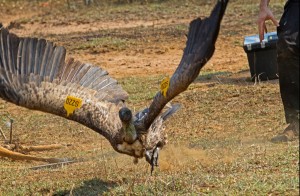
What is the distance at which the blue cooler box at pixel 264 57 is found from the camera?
36.6ft

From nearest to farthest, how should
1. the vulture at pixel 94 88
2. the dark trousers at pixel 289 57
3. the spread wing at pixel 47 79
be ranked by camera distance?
the vulture at pixel 94 88, the dark trousers at pixel 289 57, the spread wing at pixel 47 79

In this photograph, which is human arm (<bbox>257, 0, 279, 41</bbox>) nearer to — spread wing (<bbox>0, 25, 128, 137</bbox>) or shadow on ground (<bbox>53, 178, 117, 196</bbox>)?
spread wing (<bbox>0, 25, 128, 137</bbox>)

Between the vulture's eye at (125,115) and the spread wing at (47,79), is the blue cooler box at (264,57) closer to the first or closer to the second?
the spread wing at (47,79)

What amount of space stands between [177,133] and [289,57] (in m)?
2.13

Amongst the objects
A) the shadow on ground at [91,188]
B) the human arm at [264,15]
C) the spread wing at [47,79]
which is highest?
the human arm at [264,15]

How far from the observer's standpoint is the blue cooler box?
11.1m

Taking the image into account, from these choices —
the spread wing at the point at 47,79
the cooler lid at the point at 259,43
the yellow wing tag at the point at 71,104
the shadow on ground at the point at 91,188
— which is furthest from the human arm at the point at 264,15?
the cooler lid at the point at 259,43

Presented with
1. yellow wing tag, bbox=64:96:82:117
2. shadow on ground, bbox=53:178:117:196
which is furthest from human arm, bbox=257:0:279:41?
shadow on ground, bbox=53:178:117:196

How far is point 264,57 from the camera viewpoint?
36.6ft

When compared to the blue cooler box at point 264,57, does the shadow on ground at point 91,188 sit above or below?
below

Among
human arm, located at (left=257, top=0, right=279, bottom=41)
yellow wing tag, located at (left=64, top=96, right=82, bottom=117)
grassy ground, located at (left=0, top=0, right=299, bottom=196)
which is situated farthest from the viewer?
yellow wing tag, located at (left=64, top=96, right=82, bottom=117)

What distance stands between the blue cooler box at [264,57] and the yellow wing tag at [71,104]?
→ 12.7ft

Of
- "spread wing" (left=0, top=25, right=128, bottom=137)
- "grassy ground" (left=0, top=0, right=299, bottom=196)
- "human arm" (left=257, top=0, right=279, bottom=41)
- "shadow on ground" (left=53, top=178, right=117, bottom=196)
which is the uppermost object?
"human arm" (left=257, top=0, right=279, bottom=41)

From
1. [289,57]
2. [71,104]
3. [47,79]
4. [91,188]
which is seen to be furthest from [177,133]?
[91,188]
